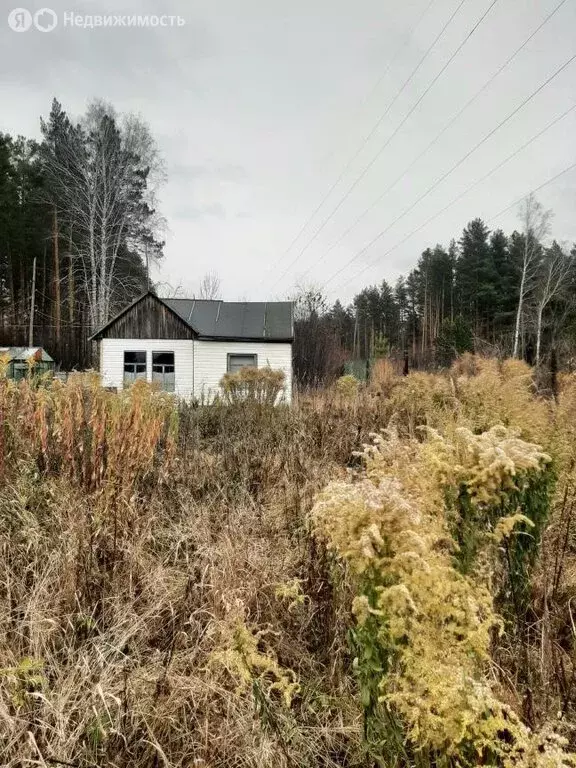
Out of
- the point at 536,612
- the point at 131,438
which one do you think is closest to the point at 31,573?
the point at 131,438

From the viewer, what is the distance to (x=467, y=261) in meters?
39.8

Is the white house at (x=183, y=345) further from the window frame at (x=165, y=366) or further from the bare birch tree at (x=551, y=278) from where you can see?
the bare birch tree at (x=551, y=278)

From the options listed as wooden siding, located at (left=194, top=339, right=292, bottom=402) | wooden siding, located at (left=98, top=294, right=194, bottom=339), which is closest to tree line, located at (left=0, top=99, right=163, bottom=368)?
wooden siding, located at (left=98, top=294, right=194, bottom=339)

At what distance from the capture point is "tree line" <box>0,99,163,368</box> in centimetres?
2066

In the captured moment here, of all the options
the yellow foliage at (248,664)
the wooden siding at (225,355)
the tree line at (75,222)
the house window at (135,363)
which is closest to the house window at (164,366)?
the house window at (135,363)

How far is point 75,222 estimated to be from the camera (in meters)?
20.9

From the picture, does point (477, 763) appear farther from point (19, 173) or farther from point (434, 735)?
point (19, 173)

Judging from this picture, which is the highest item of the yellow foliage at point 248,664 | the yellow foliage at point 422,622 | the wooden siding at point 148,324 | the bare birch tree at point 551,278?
the bare birch tree at point 551,278

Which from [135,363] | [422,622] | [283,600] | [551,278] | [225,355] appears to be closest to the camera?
[422,622]

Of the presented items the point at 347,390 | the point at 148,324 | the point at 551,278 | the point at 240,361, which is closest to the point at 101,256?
the point at 148,324

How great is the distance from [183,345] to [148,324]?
59.1 inches

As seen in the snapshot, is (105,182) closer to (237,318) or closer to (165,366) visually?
(237,318)

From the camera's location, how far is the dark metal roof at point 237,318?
18.1m

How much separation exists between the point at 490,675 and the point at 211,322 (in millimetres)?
17818
